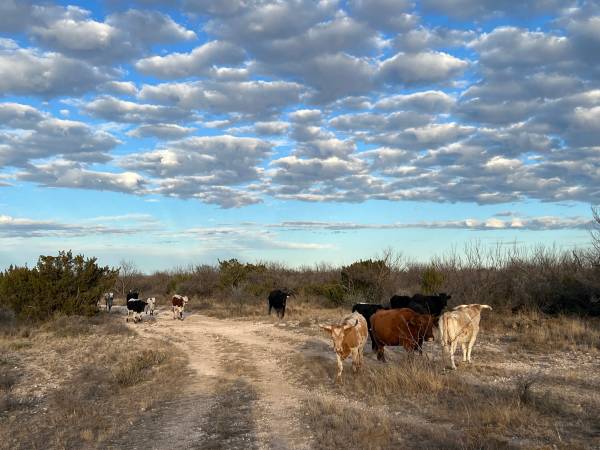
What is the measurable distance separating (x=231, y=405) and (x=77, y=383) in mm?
4960

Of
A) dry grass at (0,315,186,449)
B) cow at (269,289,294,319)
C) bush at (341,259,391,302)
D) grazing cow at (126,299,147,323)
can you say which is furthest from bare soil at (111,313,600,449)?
bush at (341,259,391,302)

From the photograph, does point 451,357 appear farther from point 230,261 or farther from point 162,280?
point 162,280

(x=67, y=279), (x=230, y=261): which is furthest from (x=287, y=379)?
(x=230, y=261)

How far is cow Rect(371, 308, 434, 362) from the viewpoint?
11711 millimetres

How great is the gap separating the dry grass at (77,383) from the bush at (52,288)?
2.21 m

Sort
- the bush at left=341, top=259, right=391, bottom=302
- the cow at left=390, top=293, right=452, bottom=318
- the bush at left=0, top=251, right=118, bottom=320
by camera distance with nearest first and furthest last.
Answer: the cow at left=390, top=293, right=452, bottom=318
the bush at left=0, top=251, right=118, bottom=320
the bush at left=341, top=259, right=391, bottom=302

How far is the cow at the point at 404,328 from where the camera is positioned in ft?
38.4

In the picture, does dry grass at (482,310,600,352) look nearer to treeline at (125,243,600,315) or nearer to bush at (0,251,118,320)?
treeline at (125,243,600,315)

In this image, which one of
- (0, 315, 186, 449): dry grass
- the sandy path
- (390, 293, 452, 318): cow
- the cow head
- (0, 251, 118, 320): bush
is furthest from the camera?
(0, 251, 118, 320): bush

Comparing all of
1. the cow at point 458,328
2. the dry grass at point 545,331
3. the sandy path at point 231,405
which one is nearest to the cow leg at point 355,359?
the sandy path at point 231,405

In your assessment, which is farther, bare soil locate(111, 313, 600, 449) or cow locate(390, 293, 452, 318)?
cow locate(390, 293, 452, 318)

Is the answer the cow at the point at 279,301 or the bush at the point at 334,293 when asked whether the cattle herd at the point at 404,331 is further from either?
the bush at the point at 334,293

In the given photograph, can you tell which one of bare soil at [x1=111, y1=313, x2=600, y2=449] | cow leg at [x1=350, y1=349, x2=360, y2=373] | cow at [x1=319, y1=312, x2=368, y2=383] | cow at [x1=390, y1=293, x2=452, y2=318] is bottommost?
bare soil at [x1=111, y1=313, x2=600, y2=449]

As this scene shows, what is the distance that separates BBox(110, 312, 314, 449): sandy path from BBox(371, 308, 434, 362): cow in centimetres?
246
